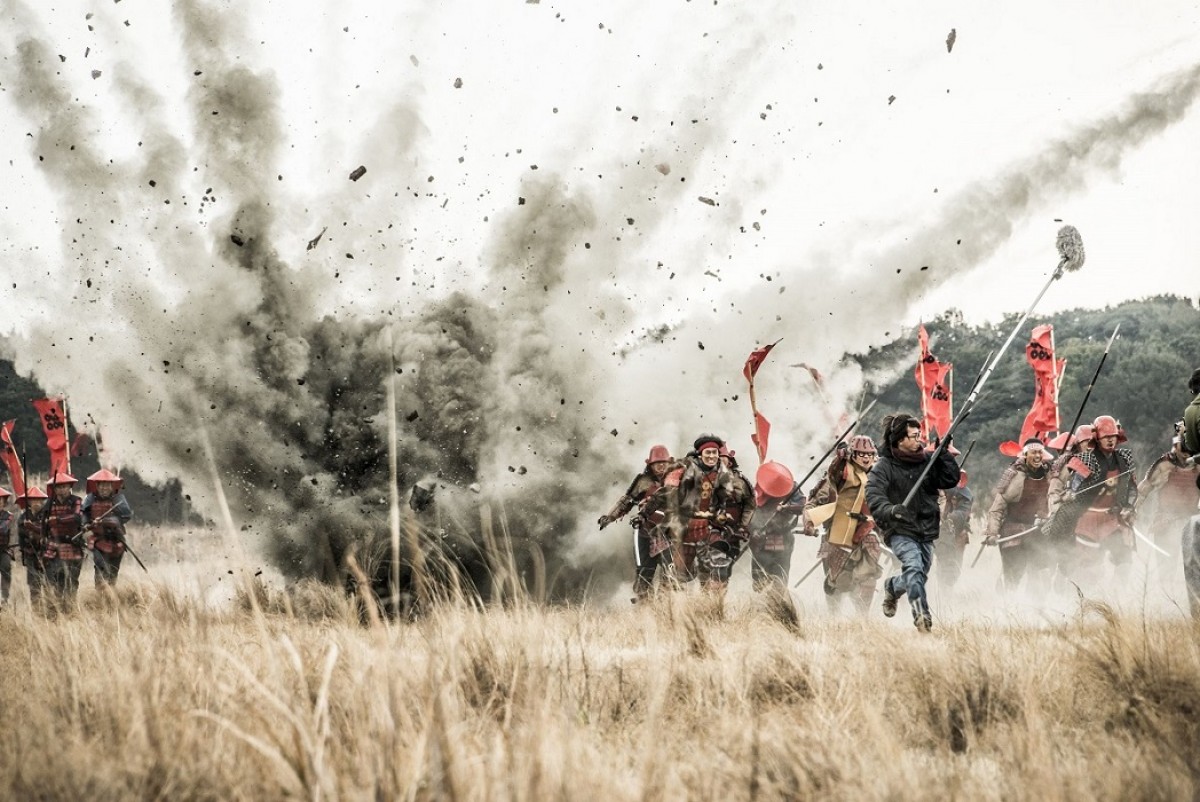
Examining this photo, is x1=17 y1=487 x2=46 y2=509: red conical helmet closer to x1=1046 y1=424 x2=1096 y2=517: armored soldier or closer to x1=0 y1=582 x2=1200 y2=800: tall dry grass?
x1=0 y1=582 x2=1200 y2=800: tall dry grass

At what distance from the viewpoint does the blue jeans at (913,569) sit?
8.06m

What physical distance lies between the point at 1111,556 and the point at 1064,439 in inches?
167

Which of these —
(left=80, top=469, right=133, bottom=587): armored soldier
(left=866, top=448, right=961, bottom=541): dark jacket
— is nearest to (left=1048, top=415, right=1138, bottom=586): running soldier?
(left=866, top=448, right=961, bottom=541): dark jacket

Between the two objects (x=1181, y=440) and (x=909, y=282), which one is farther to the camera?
(x=909, y=282)

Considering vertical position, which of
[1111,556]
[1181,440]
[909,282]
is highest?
[909,282]

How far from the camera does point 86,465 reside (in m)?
36.7

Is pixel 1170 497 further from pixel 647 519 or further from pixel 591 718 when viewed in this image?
pixel 591 718

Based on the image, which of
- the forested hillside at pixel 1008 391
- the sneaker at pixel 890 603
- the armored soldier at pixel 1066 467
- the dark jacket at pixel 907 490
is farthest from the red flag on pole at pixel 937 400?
the forested hillside at pixel 1008 391

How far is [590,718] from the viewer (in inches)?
173

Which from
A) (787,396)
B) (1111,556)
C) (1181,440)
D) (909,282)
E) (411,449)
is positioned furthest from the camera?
(787,396)

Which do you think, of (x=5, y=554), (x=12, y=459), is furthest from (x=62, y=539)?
(x=12, y=459)

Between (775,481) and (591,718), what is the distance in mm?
8294

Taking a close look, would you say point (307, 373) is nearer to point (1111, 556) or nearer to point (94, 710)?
point (1111, 556)

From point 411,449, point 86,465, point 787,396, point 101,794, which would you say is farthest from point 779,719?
point 86,465
